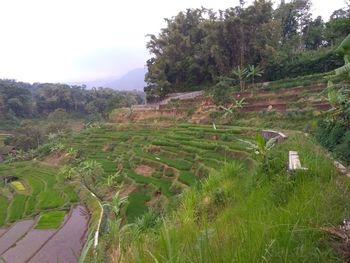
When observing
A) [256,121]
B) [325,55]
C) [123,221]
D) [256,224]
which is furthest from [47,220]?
[325,55]

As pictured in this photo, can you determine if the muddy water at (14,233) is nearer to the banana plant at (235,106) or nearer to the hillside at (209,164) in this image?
the hillside at (209,164)

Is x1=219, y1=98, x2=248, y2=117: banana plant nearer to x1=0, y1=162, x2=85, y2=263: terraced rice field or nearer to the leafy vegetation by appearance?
x1=0, y1=162, x2=85, y2=263: terraced rice field

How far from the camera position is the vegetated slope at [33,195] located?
1942cm

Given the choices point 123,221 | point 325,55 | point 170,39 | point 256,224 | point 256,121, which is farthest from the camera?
point 170,39

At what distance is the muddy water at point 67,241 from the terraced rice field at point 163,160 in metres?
1.82

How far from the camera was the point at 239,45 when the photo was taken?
3209 cm

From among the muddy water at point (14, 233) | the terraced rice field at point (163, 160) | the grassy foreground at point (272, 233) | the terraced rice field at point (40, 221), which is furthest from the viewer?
the muddy water at point (14, 233)

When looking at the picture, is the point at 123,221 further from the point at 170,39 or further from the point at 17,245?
the point at 170,39

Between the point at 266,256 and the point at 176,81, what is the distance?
39.2m

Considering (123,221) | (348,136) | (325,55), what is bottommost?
(123,221)

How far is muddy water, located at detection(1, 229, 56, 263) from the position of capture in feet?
45.4

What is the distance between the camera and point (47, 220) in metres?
17.8

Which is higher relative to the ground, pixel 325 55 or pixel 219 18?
pixel 219 18

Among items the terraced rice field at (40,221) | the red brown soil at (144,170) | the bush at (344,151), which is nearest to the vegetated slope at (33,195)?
the terraced rice field at (40,221)
